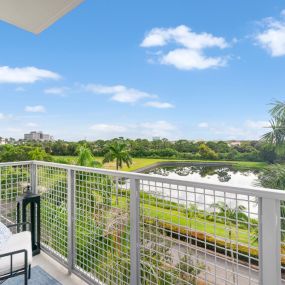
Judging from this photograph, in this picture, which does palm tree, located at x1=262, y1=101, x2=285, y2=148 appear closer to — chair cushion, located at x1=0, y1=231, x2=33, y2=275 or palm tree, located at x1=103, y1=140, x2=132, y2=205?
palm tree, located at x1=103, y1=140, x2=132, y2=205

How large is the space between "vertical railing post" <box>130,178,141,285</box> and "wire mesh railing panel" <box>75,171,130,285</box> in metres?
0.07

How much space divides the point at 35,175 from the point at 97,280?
1.52 meters

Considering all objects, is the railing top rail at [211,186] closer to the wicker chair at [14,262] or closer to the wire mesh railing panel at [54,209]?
the wire mesh railing panel at [54,209]

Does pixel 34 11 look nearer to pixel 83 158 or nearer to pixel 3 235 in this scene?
pixel 3 235

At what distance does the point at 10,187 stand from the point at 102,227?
140cm

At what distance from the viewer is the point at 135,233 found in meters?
1.90

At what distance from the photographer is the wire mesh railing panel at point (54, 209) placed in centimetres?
275

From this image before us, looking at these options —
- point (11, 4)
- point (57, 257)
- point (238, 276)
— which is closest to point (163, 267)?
point (238, 276)

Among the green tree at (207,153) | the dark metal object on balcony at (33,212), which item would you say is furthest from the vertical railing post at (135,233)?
the green tree at (207,153)

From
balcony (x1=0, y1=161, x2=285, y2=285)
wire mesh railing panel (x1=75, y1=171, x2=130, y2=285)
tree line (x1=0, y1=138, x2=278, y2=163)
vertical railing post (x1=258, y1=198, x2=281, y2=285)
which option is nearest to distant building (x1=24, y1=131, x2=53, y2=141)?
tree line (x1=0, y1=138, x2=278, y2=163)

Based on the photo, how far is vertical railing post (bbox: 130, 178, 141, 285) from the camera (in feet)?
6.23

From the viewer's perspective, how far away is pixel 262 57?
25578 mm

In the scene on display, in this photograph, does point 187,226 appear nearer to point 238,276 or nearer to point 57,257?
point 238,276

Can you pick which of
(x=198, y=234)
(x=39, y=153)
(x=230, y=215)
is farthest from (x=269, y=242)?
(x=39, y=153)
